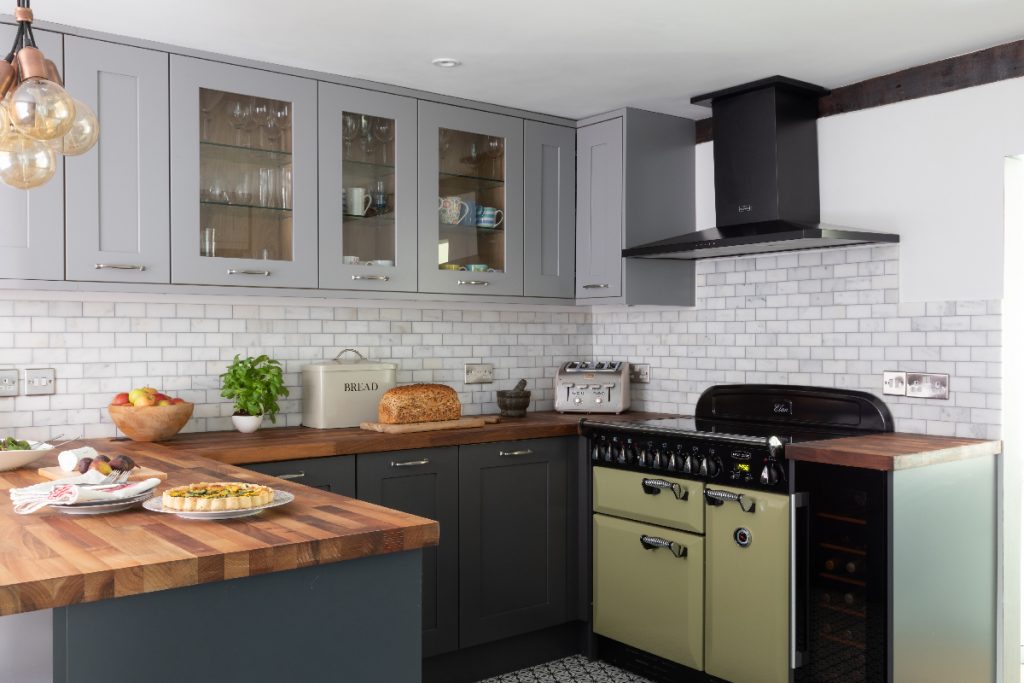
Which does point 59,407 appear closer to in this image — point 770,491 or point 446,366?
point 446,366

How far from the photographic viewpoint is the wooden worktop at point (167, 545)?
1539 mm

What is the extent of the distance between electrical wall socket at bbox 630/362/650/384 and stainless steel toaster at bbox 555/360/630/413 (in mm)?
186

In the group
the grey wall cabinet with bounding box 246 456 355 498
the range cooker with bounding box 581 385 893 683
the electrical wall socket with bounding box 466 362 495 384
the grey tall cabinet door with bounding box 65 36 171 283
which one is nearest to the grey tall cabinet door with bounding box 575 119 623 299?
the electrical wall socket with bounding box 466 362 495 384

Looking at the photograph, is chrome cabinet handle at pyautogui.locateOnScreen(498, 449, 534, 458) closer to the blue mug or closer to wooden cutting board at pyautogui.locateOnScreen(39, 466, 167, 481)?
the blue mug

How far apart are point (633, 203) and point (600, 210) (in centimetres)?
17

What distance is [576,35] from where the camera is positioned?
3.14 metres

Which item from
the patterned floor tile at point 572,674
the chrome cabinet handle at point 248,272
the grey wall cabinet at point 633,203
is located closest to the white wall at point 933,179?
the grey wall cabinet at point 633,203

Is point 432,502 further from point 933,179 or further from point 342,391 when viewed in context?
point 933,179

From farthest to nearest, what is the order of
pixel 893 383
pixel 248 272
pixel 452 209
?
pixel 452 209
pixel 893 383
pixel 248 272

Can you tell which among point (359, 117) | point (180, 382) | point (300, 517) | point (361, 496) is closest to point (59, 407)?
point (180, 382)

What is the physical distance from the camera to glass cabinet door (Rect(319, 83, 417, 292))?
362cm

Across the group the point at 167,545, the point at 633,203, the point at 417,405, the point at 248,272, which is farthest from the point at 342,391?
the point at 167,545

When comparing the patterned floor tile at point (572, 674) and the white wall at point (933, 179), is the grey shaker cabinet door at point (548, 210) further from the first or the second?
the patterned floor tile at point (572, 674)

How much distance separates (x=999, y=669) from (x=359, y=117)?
125 inches
